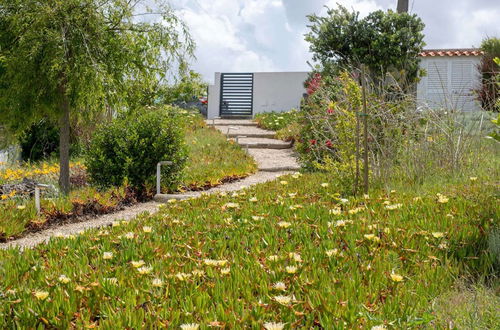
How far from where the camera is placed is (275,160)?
39.5ft

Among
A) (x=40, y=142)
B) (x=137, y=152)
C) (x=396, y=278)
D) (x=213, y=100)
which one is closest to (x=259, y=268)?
(x=396, y=278)

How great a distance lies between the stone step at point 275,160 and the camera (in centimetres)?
1089

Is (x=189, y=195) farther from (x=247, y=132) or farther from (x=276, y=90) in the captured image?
(x=276, y=90)

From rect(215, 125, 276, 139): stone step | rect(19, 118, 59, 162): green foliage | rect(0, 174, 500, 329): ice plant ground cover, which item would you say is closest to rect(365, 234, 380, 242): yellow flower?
rect(0, 174, 500, 329): ice plant ground cover

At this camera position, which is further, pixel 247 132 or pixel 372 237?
pixel 247 132

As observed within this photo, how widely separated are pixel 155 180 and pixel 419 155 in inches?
154

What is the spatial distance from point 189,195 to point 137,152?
1.09 m

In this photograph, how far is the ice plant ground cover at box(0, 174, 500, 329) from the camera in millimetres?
2490

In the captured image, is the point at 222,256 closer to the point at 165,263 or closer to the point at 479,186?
the point at 165,263

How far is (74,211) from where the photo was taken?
22.6 feet

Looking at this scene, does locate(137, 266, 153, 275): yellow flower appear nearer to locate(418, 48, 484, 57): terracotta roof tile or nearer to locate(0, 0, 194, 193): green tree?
locate(0, 0, 194, 193): green tree

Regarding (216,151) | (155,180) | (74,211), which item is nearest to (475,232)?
(74,211)

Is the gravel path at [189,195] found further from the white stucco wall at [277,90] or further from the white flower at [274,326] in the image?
the white stucco wall at [277,90]

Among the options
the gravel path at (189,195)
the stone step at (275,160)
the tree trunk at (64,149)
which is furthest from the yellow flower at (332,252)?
the stone step at (275,160)
